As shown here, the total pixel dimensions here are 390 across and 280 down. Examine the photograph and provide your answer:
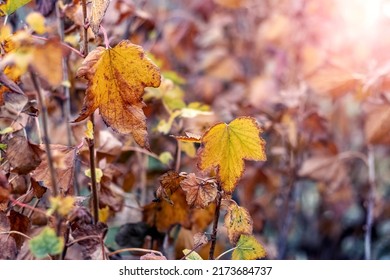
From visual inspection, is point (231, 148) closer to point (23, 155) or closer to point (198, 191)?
point (198, 191)

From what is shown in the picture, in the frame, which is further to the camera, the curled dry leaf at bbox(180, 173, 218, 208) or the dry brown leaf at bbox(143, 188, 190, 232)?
the dry brown leaf at bbox(143, 188, 190, 232)

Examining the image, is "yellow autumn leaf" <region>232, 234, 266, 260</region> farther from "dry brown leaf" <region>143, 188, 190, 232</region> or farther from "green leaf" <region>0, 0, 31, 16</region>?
"green leaf" <region>0, 0, 31, 16</region>

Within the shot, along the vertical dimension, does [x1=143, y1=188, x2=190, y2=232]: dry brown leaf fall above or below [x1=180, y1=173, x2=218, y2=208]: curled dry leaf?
below

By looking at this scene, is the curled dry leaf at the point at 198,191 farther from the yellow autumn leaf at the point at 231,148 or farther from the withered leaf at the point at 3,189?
the withered leaf at the point at 3,189

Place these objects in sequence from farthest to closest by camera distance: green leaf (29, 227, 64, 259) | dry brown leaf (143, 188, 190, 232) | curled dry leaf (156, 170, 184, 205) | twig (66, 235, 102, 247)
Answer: dry brown leaf (143, 188, 190, 232) → curled dry leaf (156, 170, 184, 205) → twig (66, 235, 102, 247) → green leaf (29, 227, 64, 259)

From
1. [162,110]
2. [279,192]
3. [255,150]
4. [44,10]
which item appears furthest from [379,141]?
[44,10]

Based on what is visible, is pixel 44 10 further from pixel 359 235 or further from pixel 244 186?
pixel 359 235

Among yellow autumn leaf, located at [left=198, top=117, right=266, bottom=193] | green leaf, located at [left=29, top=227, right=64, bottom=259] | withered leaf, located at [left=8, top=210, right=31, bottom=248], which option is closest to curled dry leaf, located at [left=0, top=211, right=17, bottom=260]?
withered leaf, located at [left=8, top=210, right=31, bottom=248]
